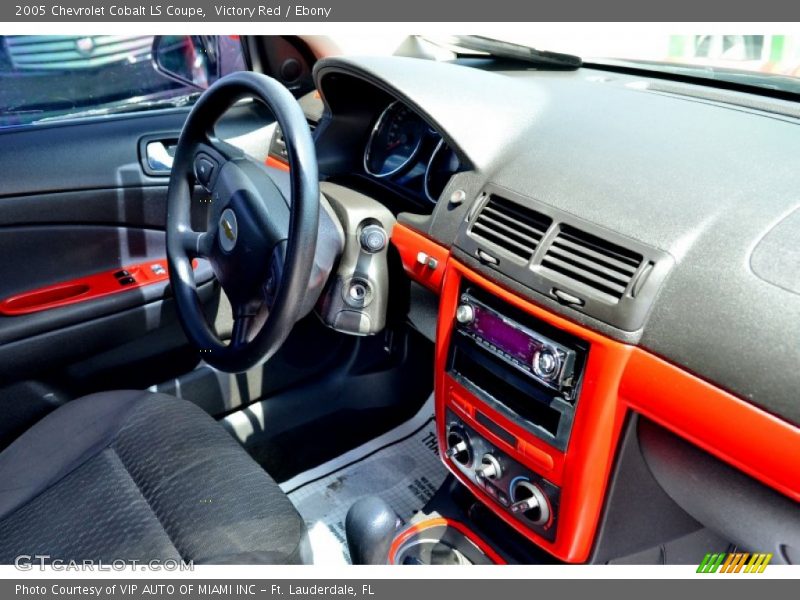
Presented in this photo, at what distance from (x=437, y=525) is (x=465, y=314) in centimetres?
54

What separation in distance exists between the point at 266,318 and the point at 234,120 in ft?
3.08

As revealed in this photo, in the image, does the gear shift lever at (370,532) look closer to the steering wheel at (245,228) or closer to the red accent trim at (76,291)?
the steering wheel at (245,228)

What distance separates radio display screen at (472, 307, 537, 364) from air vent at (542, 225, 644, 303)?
0.12 m

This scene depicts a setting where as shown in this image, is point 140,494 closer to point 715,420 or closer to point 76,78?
point 715,420

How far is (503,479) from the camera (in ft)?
4.41

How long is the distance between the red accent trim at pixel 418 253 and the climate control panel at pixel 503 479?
10.5 inches

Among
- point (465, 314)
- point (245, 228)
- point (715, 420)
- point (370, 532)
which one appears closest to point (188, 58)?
point (245, 228)

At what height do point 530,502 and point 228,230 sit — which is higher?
point 228,230

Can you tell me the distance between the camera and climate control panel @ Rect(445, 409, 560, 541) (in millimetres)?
1269

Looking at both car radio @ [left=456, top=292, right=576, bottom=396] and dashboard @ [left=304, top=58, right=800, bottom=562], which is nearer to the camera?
dashboard @ [left=304, top=58, right=800, bottom=562]

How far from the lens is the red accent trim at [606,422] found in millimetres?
918

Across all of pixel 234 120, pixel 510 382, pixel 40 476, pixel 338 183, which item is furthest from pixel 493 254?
pixel 234 120

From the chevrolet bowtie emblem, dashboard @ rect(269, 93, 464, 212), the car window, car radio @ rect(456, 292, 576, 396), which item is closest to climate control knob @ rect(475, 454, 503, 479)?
car radio @ rect(456, 292, 576, 396)

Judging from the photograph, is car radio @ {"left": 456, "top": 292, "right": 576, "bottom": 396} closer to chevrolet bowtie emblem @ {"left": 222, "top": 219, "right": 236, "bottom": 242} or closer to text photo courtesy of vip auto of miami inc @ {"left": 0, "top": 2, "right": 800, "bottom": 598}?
text photo courtesy of vip auto of miami inc @ {"left": 0, "top": 2, "right": 800, "bottom": 598}
